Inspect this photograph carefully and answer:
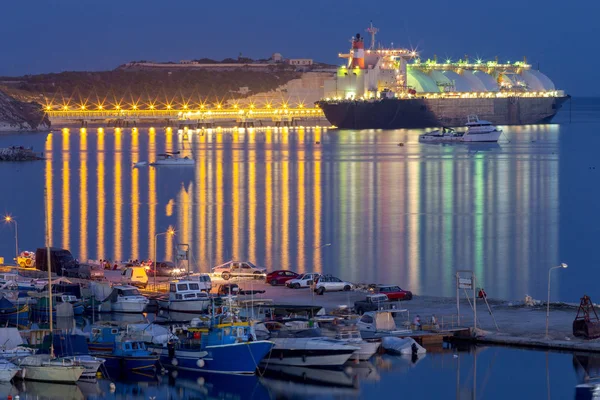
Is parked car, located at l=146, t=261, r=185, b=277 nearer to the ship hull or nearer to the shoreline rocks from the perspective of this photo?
the shoreline rocks

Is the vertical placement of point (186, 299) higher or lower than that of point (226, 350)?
higher

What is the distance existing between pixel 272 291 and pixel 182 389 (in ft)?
16.1

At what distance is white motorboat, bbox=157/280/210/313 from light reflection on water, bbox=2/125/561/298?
4240mm

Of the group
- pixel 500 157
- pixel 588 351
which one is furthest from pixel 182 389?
pixel 500 157

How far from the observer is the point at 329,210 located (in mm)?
31578

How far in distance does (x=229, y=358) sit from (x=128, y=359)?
1076mm

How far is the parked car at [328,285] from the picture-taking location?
17219mm

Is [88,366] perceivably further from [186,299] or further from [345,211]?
[345,211]

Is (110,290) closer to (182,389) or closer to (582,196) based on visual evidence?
(182,389)

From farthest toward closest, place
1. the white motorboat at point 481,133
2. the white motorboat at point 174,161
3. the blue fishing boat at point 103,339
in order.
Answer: the white motorboat at point 481,133
the white motorboat at point 174,161
the blue fishing boat at point 103,339

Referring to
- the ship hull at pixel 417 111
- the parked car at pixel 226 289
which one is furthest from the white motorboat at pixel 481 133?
the parked car at pixel 226 289

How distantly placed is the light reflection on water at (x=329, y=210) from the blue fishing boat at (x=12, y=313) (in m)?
5.92

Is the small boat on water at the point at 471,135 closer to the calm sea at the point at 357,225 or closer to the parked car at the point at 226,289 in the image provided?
the calm sea at the point at 357,225

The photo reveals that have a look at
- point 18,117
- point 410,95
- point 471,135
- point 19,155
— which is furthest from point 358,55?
point 19,155
